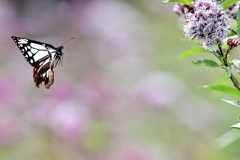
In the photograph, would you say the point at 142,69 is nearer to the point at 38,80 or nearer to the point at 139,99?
the point at 139,99

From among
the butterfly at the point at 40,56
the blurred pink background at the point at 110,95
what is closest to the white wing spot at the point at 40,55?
the butterfly at the point at 40,56

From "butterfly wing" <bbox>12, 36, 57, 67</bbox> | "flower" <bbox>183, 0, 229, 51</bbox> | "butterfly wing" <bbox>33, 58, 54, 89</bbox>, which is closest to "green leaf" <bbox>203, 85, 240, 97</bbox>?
"flower" <bbox>183, 0, 229, 51</bbox>

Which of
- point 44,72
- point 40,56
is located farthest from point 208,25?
point 40,56

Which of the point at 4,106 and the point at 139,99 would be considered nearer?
the point at 4,106

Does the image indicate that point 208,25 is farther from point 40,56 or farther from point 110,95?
point 110,95

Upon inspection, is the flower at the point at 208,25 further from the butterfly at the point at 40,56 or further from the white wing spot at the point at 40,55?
the white wing spot at the point at 40,55

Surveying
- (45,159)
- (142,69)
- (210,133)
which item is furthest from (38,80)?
(142,69)
